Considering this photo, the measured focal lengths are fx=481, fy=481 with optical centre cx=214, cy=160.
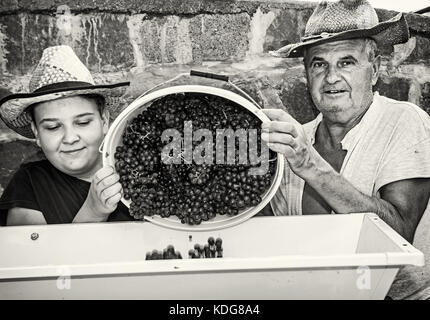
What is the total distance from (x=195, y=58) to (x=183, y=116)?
0.42m

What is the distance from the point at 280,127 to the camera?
167cm

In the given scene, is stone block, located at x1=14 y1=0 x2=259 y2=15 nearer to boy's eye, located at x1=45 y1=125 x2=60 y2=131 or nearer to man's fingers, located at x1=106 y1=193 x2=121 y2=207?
boy's eye, located at x1=45 y1=125 x2=60 y2=131

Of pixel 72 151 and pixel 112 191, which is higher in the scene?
pixel 72 151

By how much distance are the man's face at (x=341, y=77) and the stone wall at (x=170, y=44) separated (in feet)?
0.19

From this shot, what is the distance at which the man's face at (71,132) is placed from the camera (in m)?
1.96

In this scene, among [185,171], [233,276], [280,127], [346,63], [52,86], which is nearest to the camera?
[233,276]

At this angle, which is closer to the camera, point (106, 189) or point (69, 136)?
point (106, 189)

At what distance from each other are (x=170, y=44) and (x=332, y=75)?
70 centimetres

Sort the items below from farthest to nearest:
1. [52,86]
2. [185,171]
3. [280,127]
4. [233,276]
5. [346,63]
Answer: [346,63] < [52,86] < [185,171] < [280,127] < [233,276]

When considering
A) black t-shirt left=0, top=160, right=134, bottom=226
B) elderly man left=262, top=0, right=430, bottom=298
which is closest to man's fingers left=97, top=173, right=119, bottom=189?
black t-shirt left=0, top=160, right=134, bottom=226

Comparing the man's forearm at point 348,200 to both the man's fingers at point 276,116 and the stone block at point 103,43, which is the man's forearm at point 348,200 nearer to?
the man's fingers at point 276,116

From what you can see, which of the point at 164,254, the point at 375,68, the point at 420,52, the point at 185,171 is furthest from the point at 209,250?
the point at 420,52

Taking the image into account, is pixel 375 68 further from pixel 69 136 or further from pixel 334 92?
pixel 69 136
